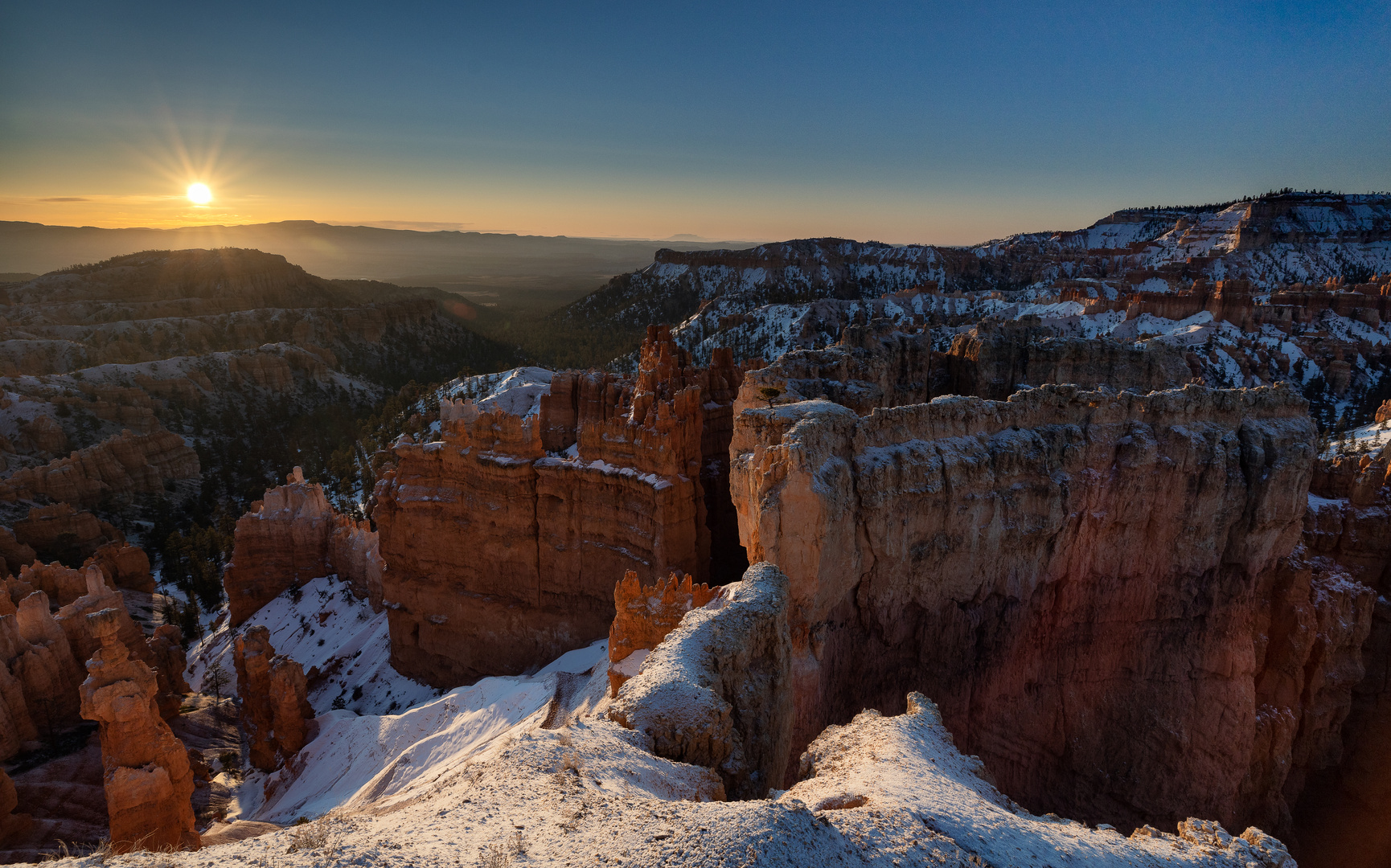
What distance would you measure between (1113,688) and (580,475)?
1672 centimetres

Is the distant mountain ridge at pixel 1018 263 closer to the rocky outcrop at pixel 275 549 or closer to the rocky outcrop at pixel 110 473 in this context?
the rocky outcrop at pixel 110 473

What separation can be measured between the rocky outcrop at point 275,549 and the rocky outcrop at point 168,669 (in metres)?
6.11

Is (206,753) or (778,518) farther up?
(778,518)

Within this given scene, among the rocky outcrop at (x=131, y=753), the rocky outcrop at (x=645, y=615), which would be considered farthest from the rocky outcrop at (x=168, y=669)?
the rocky outcrop at (x=645, y=615)

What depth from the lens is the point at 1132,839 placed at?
7613 mm

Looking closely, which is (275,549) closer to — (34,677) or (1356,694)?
(34,677)

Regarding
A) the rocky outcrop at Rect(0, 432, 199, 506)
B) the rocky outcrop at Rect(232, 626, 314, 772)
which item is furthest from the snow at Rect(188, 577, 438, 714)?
the rocky outcrop at Rect(0, 432, 199, 506)

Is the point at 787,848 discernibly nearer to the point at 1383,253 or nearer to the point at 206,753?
the point at 206,753

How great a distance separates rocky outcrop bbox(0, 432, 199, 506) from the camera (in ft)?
153

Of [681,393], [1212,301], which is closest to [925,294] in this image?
[1212,301]

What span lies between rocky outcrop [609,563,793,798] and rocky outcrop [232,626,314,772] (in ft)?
61.3

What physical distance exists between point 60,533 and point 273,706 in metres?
28.5

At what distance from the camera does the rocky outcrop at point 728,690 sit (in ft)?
29.3

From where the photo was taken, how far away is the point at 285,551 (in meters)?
Result: 35.6
